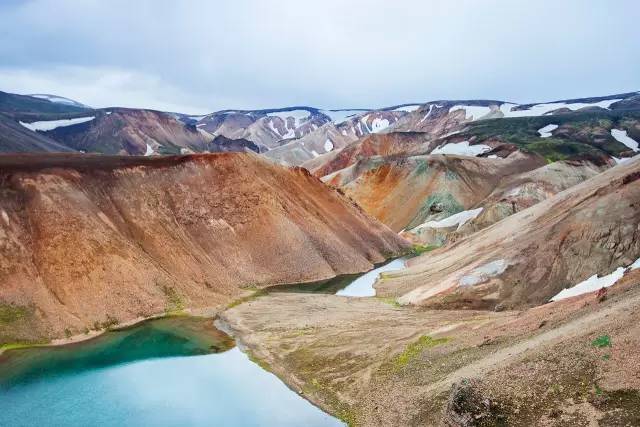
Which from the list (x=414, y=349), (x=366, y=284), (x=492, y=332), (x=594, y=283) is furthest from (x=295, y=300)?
(x=594, y=283)

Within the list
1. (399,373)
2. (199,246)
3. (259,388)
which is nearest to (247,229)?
(199,246)

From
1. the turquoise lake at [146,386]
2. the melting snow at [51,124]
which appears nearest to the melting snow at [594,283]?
the turquoise lake at [146,386]

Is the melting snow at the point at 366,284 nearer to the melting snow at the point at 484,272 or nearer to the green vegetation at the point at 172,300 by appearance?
the melting snow at the point at 484,272

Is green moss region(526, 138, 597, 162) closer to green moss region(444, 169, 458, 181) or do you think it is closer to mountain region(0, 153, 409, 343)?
green moss region(444, 169, 458, 181)

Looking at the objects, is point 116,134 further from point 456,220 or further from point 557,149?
point 557,149

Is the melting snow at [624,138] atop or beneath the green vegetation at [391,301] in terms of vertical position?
atop

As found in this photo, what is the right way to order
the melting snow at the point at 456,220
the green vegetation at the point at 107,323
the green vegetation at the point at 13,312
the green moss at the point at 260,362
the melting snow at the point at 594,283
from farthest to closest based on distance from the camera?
the melting snow at the point at 456,220, the green vegetation at the point at 107,323, the green vegetation at the point at 13,312, the melting snow at the point at 594,283, the green moss at the point at 260,362
